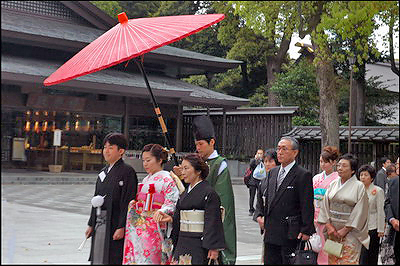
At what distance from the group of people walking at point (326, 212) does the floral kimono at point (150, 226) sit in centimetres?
74

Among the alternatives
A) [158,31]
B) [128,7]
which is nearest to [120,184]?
[158,31]

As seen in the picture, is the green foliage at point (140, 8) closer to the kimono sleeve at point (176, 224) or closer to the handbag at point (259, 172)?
the handbag at point (259, 172)

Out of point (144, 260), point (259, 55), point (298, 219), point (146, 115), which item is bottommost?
point (144, 260)

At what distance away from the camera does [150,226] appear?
4379mm

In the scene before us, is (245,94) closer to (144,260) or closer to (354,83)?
(354,83)

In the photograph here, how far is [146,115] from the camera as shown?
1930cm

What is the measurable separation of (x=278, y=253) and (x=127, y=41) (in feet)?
6.46

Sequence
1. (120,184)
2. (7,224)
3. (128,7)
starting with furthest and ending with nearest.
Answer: (128,7) → (120,184) → (7,224)

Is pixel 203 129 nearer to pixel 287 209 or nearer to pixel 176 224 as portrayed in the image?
pixel 176 224

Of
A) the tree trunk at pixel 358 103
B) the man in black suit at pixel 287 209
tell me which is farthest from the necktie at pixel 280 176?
the tree trunk at pixel 358 103

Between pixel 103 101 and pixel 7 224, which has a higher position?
pixel 103 101

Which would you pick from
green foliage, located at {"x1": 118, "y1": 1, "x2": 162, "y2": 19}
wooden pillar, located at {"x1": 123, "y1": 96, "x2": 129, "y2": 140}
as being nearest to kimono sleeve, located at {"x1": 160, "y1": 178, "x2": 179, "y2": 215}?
green foliage, located at {"x1": 118, "y1": 1, "x2": 162, "y2": 19}

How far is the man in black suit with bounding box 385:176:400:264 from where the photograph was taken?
4648 mm

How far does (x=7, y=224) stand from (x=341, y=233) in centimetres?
313
